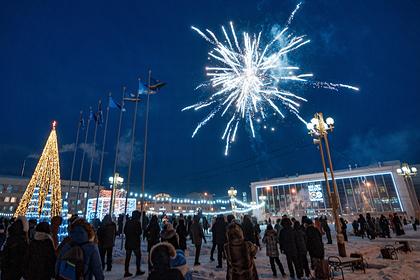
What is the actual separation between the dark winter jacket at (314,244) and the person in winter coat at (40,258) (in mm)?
7153

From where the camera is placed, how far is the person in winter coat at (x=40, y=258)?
4.07m

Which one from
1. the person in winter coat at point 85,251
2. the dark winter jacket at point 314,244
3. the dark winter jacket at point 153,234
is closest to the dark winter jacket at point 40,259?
the person in winter coat at point 85,251

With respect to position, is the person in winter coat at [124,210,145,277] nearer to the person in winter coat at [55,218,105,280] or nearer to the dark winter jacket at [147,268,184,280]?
the person in winter coat at [55,218,105,280]

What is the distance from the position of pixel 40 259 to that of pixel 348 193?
2126 inches

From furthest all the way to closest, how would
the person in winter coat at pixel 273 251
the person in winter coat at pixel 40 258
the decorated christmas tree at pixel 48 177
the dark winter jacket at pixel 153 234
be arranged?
the decorated christmas tree at pixel 48 177
the dark winter jacket at pixel 153 234
the person in winter coat at pixel 273 251
the person in winter coat at pixel 40 258

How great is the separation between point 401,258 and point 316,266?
6183mm

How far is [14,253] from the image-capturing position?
511cm

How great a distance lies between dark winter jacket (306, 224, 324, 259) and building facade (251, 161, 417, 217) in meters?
45.5

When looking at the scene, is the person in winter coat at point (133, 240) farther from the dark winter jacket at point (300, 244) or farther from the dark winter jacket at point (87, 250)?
the dark winter jacket at point (300, 244)

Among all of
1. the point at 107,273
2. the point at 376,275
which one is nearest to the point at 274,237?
the point at 376,275

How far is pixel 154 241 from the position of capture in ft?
28.7

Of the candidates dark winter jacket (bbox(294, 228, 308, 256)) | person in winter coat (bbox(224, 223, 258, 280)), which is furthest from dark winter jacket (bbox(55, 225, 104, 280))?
dark winter jacket (bbox(294, 228, 308, 256))

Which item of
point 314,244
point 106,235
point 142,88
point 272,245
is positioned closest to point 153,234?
point 106,235

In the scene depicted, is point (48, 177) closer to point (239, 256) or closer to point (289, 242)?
point (289, 242)
